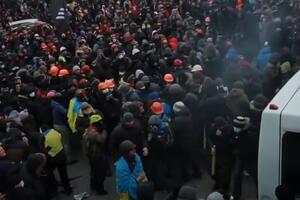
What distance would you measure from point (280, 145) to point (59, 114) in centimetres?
547

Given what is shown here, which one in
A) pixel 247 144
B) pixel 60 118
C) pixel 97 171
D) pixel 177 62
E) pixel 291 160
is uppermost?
pixel 291 160

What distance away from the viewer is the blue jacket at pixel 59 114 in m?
9.98

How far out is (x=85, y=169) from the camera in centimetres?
1032

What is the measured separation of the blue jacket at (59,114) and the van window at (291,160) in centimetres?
545

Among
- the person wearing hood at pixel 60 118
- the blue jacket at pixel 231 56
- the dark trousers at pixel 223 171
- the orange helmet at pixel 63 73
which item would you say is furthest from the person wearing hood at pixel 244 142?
the orange helmet at pixel 63 73

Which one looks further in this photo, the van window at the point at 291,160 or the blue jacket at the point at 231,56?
the blue jacket at the point at 231,56

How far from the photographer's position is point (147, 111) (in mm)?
9148

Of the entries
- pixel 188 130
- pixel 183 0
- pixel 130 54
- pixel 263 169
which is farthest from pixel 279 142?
pixel 183 0

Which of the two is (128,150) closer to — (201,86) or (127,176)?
(127,176)

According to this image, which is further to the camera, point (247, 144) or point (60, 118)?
point (60, 118)

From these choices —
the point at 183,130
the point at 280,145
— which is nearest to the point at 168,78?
the point at 183,130

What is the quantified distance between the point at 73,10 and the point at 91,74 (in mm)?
13311

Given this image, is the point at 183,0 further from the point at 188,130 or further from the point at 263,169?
the point at 263,169

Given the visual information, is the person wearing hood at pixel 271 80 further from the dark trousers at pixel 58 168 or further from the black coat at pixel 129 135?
the dark trousers at pixel 58 168
